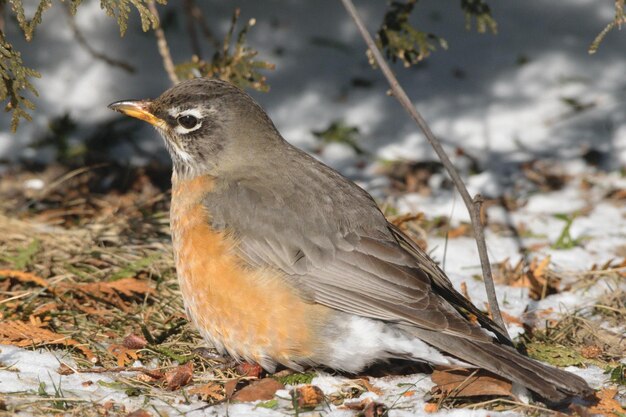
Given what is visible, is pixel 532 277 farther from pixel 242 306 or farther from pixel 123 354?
pixel 123 354

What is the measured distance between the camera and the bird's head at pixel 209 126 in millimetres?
5020

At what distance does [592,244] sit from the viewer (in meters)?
6.39

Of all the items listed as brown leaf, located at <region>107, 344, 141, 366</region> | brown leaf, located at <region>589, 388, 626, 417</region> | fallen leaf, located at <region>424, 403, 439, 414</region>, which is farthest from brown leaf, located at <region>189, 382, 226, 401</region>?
brown leaf, located at <region>589, 388, 626, 417</region>

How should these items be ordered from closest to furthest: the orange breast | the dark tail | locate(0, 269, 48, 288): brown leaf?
Answer: the dark tail
the orange breast
locate(0, 269, 48, 288): brown leaf

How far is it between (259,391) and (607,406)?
1.62 m

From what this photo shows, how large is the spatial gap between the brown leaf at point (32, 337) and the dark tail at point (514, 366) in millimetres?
1784

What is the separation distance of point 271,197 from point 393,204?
2721 mm

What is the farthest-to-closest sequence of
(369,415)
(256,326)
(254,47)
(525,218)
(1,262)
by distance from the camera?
(254,47) → (525,218) → (1,262) → (256,326) → (369,415)

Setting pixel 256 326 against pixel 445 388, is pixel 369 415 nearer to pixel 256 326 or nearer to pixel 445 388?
pixel 445 388

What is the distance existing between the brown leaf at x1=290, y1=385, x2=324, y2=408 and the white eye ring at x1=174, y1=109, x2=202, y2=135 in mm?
1737

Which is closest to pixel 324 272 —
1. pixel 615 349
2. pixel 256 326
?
pixel 256 326

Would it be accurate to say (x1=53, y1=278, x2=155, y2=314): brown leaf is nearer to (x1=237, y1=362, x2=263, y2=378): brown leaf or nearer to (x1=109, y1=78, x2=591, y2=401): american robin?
(x1=109, y1=78, x2=591, y2=401): american robin

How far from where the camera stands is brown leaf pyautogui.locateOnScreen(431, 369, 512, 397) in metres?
4.01

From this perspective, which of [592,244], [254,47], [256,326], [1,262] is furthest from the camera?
[254,47]
